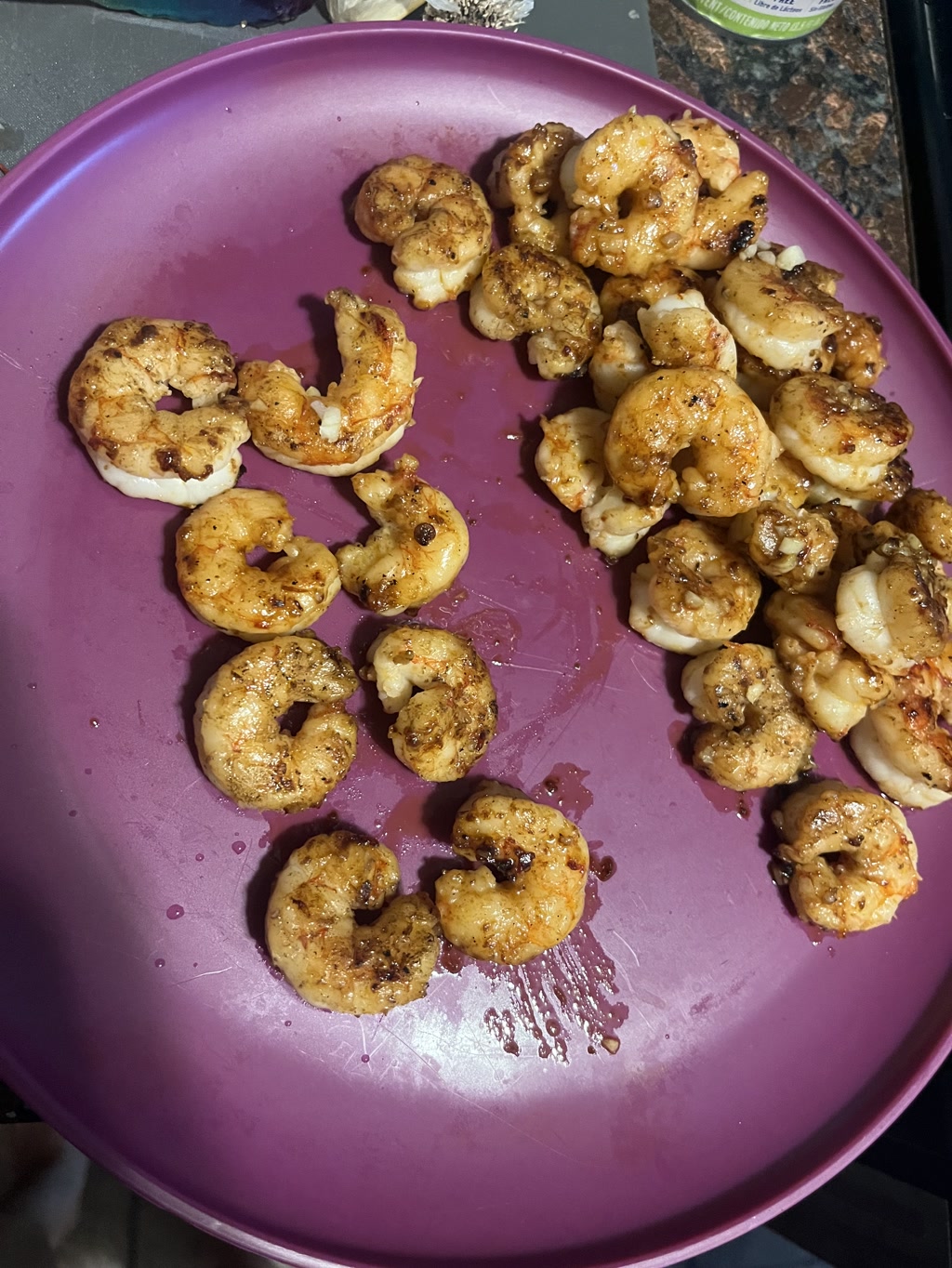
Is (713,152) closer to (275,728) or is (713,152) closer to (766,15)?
(766,15)

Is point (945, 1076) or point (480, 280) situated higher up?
point (480, 280)

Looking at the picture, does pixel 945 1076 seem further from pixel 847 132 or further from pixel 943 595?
pixel 847 132

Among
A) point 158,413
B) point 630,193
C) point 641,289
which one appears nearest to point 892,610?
point 641,289

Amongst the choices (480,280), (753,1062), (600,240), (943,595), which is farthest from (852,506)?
(753,1062)

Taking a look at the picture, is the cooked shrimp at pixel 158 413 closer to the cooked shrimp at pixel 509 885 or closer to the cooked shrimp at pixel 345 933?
the cooked shrimp at pixel 345 933

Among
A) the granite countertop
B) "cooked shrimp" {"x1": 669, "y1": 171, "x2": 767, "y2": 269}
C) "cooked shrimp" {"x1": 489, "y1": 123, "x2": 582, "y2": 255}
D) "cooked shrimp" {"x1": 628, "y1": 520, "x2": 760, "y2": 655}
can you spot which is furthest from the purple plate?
the granite countertop

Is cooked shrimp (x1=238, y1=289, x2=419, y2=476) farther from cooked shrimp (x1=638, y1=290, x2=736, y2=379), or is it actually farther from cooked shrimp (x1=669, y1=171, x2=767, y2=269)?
cooked shrimp (x1=669, y1=171, x2=767, y2=269)
